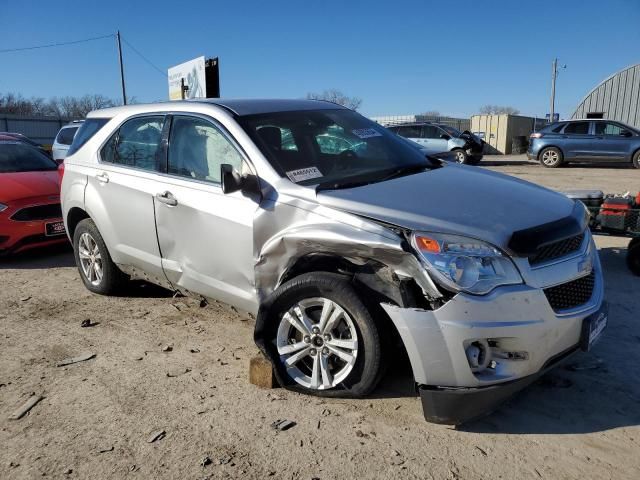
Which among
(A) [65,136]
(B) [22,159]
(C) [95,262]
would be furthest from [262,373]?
(A) [65,136]

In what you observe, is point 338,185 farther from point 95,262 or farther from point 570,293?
point 95,262

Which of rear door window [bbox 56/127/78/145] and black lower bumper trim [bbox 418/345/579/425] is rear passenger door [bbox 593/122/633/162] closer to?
rear door window [bbox 56/127/78/145]

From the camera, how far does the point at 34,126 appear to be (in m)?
30.3

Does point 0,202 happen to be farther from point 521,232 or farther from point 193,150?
point 521,232

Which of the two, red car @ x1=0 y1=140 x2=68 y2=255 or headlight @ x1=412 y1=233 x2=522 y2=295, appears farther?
red car @ x1=0 y1=140 x2=68 y2=255

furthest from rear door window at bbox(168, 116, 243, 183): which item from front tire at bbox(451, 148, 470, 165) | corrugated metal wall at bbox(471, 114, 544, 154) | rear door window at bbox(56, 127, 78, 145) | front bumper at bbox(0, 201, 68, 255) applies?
corrugated metal wall at bbox(471, 114, 544, 154)

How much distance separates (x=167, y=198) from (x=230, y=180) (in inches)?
34.4

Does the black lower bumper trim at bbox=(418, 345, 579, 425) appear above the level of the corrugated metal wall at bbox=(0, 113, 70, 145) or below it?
below

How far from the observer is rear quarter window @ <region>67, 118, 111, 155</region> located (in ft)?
16.3

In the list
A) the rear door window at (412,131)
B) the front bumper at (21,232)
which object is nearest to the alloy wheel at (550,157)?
the rear door window at (412,131)

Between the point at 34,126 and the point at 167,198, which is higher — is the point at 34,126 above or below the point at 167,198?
above

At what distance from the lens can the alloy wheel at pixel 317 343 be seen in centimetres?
299

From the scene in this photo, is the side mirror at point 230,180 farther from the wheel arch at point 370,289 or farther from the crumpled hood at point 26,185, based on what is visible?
the crumpled hood at point 26,185

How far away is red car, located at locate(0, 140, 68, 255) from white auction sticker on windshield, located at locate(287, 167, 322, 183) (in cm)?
462
